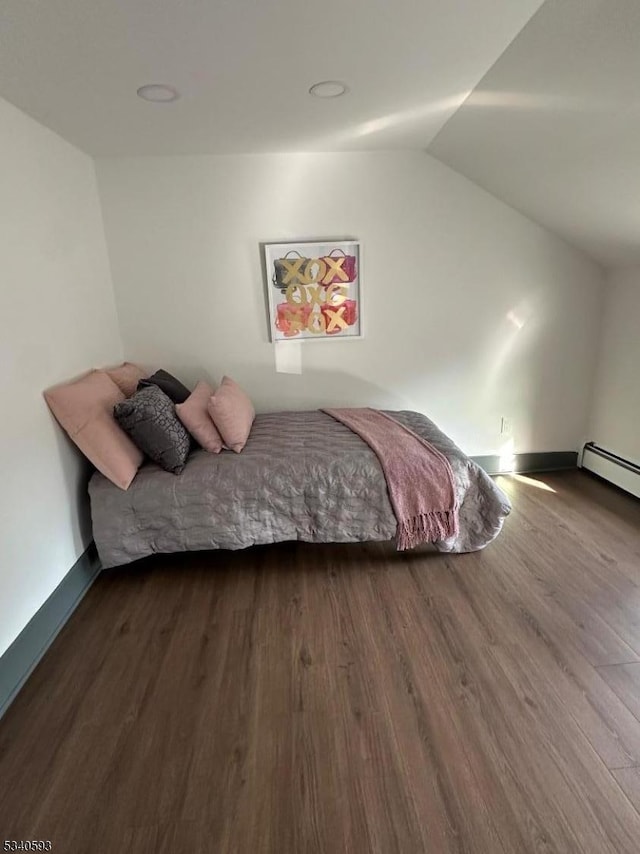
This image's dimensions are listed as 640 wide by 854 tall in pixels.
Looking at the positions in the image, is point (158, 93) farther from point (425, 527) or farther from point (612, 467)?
point (612, 467)

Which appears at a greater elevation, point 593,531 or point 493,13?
point 493,13

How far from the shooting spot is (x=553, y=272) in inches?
127

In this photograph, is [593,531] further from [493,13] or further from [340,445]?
[493,13]

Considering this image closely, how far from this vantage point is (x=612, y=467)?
10.5 feet

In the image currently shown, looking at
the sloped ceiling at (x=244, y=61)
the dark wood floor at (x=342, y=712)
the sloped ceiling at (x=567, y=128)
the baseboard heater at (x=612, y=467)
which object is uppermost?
the sloped ceiling at (x=244, y=61)

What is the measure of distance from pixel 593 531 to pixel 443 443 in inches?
41.0

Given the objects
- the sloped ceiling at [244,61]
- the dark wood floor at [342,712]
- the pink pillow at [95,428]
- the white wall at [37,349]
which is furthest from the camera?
the pink pillow at [95,428]

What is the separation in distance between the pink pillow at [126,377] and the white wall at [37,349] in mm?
133

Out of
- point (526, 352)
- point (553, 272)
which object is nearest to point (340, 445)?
point (526, 352)

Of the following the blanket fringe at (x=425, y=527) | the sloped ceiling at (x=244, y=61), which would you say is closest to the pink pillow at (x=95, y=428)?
the sloped ceiling at (x=244, y=61)

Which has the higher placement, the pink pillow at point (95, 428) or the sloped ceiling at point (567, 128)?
the sloped ceiling at point (567, 128)

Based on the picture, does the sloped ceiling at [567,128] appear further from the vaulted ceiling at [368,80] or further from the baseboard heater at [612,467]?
the baseboard heater at [612,467]

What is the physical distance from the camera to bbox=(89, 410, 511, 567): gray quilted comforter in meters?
2.28

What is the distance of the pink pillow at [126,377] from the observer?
2.73 metres
